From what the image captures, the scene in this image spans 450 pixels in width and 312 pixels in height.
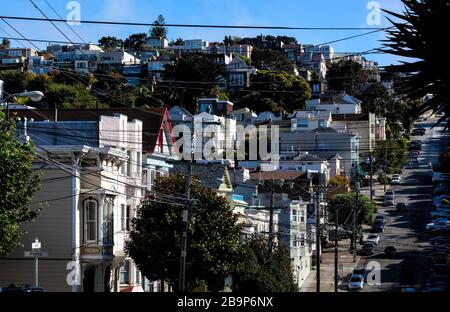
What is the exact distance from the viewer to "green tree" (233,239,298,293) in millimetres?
50719

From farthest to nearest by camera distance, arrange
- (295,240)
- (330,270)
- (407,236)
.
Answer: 1. (407,236)
2. (330,270)
3. (295,240)

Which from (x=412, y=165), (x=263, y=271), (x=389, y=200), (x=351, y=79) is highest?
(x=351, y=79)

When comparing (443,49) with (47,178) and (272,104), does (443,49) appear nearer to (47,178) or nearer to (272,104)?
(47,178)

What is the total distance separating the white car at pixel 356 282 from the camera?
64.5 metres

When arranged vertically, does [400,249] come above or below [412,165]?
below

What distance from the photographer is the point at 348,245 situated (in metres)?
84.8

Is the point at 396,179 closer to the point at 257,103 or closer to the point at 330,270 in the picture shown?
the point at 257,103

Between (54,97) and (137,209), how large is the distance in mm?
68062

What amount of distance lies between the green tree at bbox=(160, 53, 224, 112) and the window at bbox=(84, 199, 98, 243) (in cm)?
7436

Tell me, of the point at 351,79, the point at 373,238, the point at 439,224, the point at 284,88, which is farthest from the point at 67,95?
the point at 351,79

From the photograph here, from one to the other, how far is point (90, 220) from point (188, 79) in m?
84.7

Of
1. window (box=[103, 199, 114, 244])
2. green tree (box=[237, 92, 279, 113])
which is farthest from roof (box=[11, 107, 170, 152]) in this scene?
green tree (box=[237, 92, 279, 113])

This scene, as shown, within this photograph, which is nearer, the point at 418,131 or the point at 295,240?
the point at 295,240

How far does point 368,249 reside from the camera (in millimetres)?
78562
